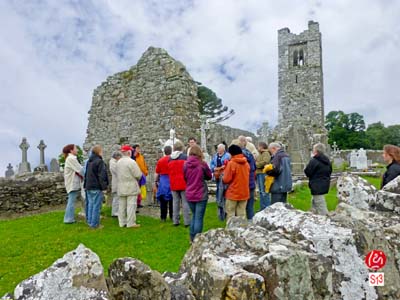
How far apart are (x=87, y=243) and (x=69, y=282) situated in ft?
19.7

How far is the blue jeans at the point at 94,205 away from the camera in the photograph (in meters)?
9.48

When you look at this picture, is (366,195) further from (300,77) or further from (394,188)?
(300,77)

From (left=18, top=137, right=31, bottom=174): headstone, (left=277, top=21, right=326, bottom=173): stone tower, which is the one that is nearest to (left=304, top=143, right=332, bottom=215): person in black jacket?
(left=18, top=137, right=31, bottom=174): headstone

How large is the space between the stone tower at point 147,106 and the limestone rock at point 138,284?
10911 mm

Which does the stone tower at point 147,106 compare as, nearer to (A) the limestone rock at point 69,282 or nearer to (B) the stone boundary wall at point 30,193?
(B) the stone boundary wall at point 30,193

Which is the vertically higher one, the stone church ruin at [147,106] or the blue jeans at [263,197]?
the stone church ruin at [147,106]

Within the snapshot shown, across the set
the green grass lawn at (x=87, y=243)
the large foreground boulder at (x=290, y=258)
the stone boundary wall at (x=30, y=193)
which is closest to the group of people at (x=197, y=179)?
the green grass lawn at (x=87, y=243)

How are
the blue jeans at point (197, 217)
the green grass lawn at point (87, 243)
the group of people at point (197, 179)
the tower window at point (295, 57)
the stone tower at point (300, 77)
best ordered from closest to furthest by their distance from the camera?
1. the green grass lawn at point (87, 243)
2. the blue jeans at point (197, 217)
3. the group of people at point (197, 179)
4. the stone tower at point (300, 77)
5. the tower window at point (295, 57)

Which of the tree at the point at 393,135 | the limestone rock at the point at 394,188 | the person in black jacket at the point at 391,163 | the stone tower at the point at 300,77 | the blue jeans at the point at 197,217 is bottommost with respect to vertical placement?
the blue jeans at the point at 197,217

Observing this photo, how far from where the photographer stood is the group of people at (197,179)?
25.8 feet

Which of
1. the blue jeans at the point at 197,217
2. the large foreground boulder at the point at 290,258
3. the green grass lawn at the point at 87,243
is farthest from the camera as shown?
the blue jeans at the point at 197,217

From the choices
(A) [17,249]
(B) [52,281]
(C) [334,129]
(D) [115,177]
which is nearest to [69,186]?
(D) [115,177]

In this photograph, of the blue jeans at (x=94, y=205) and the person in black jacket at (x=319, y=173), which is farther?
the blue jeans at (x=94, y=205)

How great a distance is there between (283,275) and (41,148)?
25.7 meters
